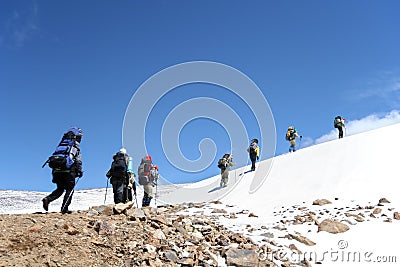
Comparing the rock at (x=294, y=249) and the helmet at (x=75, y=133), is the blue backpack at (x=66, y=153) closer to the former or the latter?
the helmet at (x=75, y=133)

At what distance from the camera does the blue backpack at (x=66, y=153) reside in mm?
9352

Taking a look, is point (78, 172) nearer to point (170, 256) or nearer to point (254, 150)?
point (170, 256)

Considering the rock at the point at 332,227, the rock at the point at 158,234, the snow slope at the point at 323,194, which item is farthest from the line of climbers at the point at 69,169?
the rock at the point at 332,227

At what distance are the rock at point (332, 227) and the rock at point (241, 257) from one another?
2981 mm

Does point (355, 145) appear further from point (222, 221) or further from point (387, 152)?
point (222, 221)

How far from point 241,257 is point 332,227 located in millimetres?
3495

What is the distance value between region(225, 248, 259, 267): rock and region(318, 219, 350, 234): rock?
2981 mm

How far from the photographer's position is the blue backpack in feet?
30.7

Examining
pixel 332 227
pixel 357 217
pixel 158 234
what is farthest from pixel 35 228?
pixel 357 217

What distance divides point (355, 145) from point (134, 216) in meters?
16.0

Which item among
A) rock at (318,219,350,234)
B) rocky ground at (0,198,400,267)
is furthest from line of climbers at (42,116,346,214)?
rock at (318,219,350,234)

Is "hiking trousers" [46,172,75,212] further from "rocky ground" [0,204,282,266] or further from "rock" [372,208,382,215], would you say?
"rock" [372,208,382,215]

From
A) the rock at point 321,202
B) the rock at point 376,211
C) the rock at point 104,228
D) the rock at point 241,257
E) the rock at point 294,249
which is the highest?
the rock at point 321,202

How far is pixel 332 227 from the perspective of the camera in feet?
32.0
